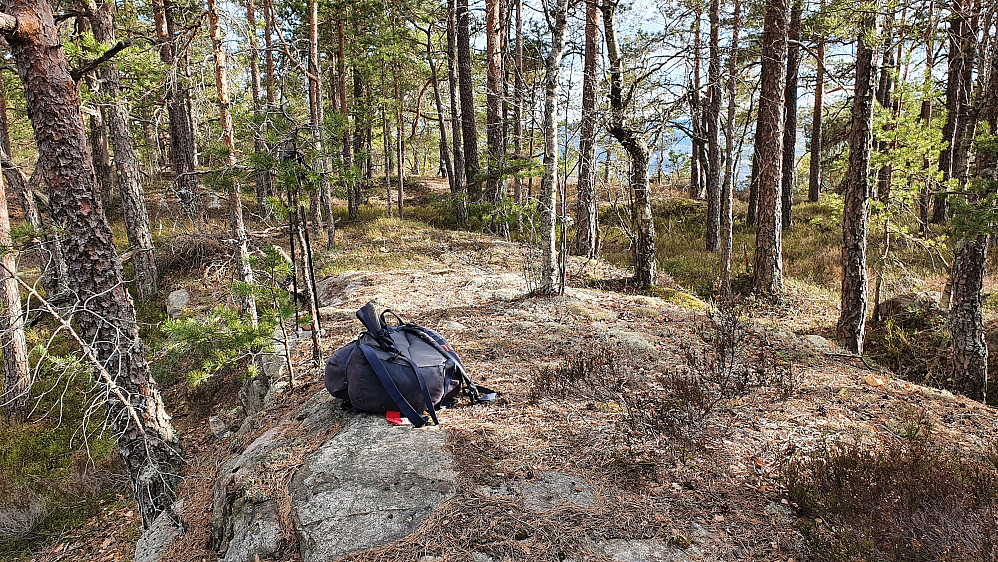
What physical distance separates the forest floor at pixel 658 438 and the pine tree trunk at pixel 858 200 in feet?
3.43

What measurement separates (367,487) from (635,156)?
722 centimetres

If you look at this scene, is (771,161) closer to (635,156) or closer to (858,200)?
(858,200)

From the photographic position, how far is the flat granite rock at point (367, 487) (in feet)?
10.00

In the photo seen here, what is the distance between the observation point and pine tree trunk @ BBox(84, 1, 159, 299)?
Answer: 11.2 metres

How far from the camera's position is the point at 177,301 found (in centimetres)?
1247

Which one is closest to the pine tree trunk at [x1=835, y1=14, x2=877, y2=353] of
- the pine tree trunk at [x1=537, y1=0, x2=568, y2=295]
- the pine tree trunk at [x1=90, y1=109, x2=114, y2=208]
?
the pine tree trunk at [x1=537, y1=0, x2=568, y2=295]

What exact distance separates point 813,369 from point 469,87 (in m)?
11.9

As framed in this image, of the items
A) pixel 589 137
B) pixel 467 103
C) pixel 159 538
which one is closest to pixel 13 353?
pixel 159 538

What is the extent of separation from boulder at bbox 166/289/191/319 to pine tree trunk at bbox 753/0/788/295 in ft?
41.8

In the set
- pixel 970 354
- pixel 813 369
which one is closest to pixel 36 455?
pixel 813 369

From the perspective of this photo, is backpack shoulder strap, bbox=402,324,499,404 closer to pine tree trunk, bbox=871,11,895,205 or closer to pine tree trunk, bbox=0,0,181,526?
pine tree trunk, bbox=0,0,181,526

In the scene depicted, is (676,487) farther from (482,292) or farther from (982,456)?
(482,292)

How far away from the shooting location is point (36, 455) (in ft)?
26.6

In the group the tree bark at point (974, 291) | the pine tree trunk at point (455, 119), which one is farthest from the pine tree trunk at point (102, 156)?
the tree bark at point (974, 291)
